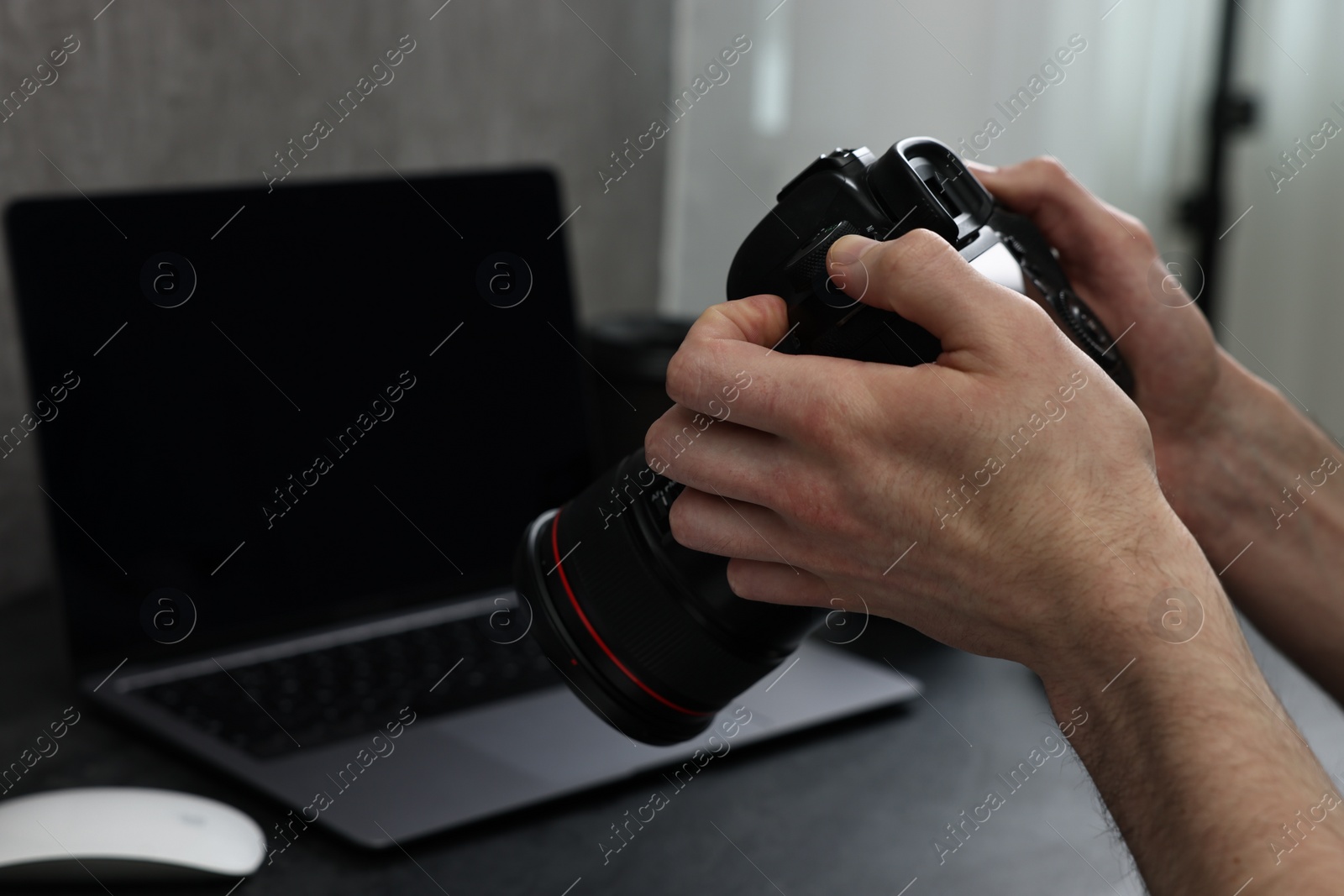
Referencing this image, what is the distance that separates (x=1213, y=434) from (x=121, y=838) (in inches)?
26.4

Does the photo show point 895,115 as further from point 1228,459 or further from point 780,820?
point 780,820

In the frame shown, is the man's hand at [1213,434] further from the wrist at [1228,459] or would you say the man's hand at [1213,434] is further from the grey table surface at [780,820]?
the grey table surface at [780,820]

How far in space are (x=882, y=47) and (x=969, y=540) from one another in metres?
1.16

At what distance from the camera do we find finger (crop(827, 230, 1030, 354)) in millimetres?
441

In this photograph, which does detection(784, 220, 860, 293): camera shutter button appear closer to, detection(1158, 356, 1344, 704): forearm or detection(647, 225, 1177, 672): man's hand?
detection(647, 225, 1177, 672): man's hand

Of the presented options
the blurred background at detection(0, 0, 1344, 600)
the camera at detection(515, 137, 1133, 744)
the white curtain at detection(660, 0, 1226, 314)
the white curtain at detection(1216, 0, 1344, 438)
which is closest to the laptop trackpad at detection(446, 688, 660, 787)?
the camera at detection(515, 137, 1133, 744)

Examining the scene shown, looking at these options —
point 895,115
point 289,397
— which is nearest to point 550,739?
→ point 289,397

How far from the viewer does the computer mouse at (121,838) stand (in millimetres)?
519

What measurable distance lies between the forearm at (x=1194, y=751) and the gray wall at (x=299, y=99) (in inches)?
24.3

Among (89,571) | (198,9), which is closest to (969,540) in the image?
(89,571)

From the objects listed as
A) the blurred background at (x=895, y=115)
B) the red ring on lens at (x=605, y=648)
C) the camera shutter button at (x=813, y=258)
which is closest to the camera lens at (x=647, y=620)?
the red ring on lens at (x=605, y=648)

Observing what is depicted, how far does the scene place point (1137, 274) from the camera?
759 millimetres

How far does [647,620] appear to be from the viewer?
53 centimetres

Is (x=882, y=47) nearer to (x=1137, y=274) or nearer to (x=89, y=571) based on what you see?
(x=1137, y=274)
